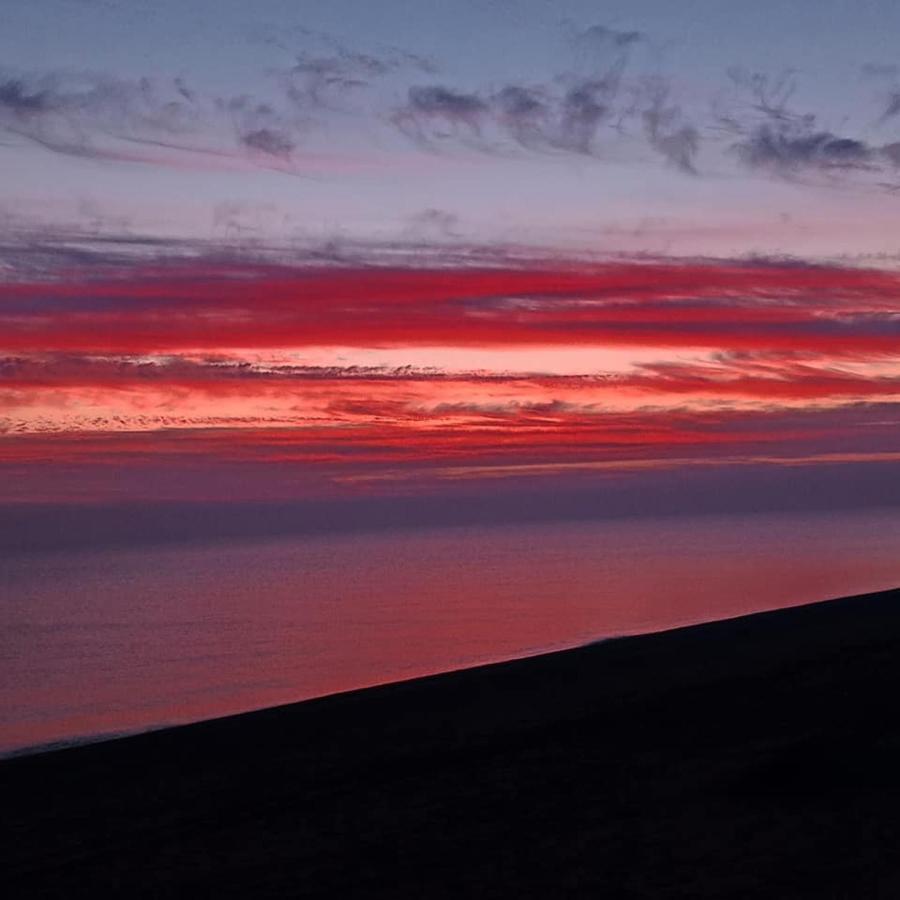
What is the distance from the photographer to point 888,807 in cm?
1191

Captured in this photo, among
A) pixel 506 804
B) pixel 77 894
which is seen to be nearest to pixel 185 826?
pixel 77 894

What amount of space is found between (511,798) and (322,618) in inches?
1801

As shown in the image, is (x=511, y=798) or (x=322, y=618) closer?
(x=511, y=798)

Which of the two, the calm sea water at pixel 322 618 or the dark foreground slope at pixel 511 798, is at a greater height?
the calm sea water at pixel 322 618

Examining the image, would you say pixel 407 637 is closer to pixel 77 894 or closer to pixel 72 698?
pixel 72 698

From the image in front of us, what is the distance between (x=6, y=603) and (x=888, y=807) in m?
80.8

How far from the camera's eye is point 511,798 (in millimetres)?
14016

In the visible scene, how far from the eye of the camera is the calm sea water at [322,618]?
3531cm

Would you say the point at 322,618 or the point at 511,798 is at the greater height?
the point at 322,618

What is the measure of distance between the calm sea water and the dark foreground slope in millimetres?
10179

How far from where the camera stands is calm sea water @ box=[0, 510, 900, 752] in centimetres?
3531

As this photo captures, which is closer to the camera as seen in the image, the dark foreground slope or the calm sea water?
the dark foreground slope

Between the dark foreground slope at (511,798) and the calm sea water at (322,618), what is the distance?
33.4 feet

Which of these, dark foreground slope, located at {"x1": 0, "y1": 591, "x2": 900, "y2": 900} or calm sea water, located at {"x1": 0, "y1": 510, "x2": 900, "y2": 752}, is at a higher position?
calm sea water, located at {"x1": 0, "y1": 510, "x2": 900, "y2": 752}
